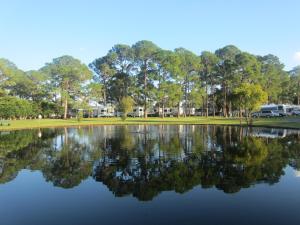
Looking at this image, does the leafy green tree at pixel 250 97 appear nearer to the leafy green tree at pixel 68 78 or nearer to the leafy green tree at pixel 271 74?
the leafy green tree at pixel 271 74

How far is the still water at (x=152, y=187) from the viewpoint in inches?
388

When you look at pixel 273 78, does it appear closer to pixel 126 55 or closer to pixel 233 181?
pixel 126 55

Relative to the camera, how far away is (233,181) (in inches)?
539

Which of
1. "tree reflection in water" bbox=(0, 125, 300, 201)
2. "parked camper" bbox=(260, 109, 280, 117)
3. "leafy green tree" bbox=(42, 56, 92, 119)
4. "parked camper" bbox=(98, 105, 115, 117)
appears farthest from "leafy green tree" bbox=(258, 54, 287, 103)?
"tree reflection in water" bbox=(0, 125, 300, 201)

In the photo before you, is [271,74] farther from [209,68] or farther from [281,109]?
[209,68]

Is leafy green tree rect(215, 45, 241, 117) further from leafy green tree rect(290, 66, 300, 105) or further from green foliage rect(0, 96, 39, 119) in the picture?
green foliage rect(0, 96, 39, 119)

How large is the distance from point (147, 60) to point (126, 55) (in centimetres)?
751

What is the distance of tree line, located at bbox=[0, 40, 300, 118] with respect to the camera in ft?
262

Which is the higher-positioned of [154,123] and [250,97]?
[250,97]

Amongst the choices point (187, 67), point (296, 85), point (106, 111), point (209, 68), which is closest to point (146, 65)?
point (187, 67)

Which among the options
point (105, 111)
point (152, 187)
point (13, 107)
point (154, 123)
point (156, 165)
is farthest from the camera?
point (105, 111)

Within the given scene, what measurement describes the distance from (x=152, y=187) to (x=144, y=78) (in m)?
70.0

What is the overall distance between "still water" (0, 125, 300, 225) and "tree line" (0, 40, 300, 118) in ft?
192

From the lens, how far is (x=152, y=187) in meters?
12.9
